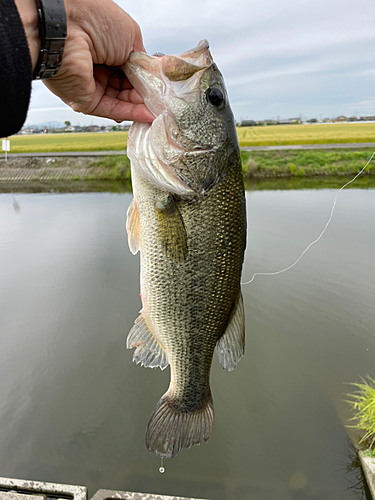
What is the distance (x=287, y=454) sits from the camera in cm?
367

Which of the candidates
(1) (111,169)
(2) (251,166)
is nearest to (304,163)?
(2) (251,166)

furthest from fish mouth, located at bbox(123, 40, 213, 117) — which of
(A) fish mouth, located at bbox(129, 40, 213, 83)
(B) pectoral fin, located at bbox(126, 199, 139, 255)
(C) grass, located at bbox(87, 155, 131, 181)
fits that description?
(C) grass, located at bbox(87, 155, 131, 181)

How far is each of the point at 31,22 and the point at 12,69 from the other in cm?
22

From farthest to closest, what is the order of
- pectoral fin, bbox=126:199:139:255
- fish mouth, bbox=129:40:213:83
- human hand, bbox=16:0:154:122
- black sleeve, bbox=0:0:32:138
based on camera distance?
pectoral fin, bbox=126:199:139:255, fish mouth, bbox=129:40:213:83, human hand, bbox=16:0:154:122, black sleeve, bbox=0:0:32:138

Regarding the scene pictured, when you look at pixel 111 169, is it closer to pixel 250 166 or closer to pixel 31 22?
pixel 250 166

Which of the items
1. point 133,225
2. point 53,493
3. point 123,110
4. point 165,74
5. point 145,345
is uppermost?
point 165,74

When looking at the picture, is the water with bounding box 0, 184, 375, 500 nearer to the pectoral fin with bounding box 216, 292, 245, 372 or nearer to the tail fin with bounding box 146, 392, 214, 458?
the tail fin with bounding box 146, 392, 214, 458

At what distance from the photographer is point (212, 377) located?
456cm

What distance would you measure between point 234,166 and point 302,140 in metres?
28.3

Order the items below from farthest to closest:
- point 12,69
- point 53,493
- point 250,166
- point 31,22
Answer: point 250,166, point 53,493, point 31,22, point 12,69

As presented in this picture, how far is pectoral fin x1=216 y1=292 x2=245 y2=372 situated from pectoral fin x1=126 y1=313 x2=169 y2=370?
0.31 meters

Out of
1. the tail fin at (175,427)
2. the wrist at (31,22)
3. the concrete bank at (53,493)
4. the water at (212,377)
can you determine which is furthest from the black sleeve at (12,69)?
the water at (212,377)

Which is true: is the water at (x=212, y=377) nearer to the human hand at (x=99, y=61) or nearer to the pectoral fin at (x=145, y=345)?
the pectoral fin at (x=145, y=345)

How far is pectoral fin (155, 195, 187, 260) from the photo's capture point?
4.75 ft
